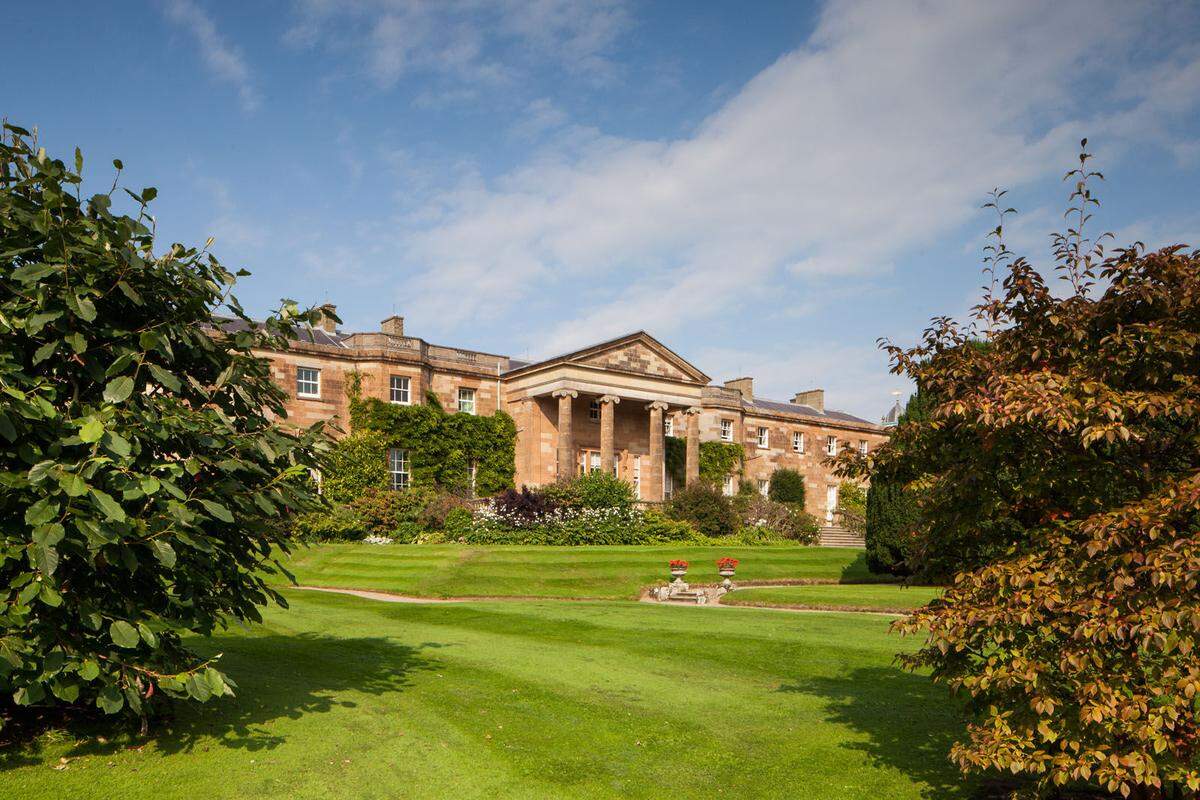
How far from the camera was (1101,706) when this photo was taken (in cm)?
440

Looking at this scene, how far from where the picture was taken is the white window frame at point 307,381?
30938 mm

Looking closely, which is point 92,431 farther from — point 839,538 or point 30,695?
point 839,538

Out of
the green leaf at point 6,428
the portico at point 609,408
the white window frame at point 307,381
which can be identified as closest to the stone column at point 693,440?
the portico at point 609,408

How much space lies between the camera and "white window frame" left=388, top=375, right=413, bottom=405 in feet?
107

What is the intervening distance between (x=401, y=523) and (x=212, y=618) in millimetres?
23937

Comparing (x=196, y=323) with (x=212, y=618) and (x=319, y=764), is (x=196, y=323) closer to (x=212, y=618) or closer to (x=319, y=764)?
(x=212, y=618)

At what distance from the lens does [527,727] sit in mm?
7566

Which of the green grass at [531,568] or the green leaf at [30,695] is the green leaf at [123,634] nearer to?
the green leaf at [30,695]

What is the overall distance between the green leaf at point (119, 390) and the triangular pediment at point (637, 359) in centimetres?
2849

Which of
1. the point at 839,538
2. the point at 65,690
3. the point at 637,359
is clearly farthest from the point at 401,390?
the point at 65,690

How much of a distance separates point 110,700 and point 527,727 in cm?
360

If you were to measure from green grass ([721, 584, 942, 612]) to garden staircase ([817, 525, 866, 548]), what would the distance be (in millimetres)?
16285

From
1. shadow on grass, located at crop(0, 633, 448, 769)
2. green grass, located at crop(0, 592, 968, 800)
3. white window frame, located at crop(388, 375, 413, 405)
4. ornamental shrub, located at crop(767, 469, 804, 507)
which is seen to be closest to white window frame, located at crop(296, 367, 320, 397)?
white window frame, located at crop(388, 375, 413, 405)

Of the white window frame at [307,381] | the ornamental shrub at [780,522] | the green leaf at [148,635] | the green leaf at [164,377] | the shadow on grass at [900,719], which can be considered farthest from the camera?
the ornamental shrub at [780,522]
